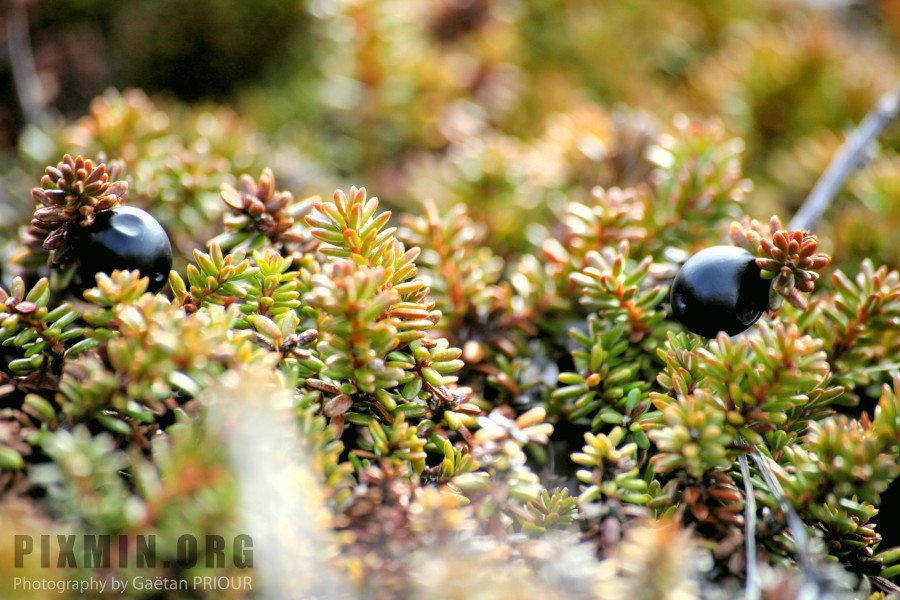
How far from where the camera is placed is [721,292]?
98 centimetres

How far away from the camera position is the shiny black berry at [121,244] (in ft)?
3.18

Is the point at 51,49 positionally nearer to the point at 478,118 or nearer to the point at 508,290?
the point at 478,118

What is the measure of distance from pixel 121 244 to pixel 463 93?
4.44ft

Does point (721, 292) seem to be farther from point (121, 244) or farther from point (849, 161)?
point (121, 244)

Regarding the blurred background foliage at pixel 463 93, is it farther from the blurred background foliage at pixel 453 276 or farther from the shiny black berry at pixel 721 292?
the shiny black berry at pixel 721 292

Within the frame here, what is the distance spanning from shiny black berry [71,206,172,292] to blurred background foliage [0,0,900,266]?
477 mm

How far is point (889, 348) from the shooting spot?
44.5 inches

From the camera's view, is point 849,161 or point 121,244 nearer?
point 121,244

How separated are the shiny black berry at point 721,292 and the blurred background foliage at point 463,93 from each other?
1.72ft

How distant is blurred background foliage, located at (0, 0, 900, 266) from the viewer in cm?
165

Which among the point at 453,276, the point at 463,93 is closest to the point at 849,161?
the point at 453,276

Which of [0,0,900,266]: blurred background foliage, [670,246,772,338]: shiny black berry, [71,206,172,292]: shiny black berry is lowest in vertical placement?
[670,246,772,338]: shiny black berry

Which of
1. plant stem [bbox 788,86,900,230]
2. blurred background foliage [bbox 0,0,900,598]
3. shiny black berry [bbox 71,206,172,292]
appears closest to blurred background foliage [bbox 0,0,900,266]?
blurred background foliage [bbox 0,0,900,598]

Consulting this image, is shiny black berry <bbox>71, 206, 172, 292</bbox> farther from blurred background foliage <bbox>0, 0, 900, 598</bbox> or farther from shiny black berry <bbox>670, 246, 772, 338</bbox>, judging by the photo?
shiny black berry <bbox>670, 246, 772, 338</bbox>
